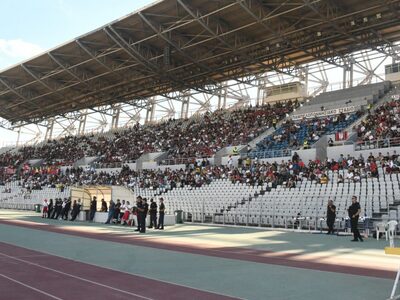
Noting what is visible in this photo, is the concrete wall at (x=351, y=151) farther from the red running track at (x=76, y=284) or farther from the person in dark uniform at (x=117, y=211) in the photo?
the red running track at (x=76, y=284)

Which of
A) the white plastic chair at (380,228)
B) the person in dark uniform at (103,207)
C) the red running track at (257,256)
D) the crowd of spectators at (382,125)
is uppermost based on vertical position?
the crowd of spectators at (382,125)

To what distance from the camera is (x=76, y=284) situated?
7.84m

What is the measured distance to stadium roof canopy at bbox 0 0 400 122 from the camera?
3045 cm

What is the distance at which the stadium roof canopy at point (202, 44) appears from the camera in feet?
99.9

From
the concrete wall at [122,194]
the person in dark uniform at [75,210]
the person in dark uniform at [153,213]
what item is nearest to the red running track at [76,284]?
the person in dark uniform at [153,213]

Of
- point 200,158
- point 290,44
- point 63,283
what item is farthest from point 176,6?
point 63,283

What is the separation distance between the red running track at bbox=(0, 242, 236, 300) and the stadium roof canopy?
23320 mm

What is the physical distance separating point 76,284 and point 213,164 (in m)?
27.6

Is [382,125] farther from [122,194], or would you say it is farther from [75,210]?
[75,210]

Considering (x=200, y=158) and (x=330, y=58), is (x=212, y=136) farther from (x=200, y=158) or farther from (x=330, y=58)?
(x=330, y=58)

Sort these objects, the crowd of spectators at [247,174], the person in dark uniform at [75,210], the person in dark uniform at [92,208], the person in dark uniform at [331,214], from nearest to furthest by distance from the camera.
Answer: the person in dark uniform at [331,214]
the crowd of spectators at [247,174]
the person in dark uniform at [92,208]
the person in dark uniform at [75,210]

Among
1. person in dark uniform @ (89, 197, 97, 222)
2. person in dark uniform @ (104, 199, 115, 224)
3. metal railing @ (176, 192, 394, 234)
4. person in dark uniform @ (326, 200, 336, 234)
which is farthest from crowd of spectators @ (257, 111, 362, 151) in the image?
person in dark uniform @ (89, 197, 97, 222)

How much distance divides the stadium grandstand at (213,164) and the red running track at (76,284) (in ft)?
0.14

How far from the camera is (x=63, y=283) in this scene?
7.90 meters
